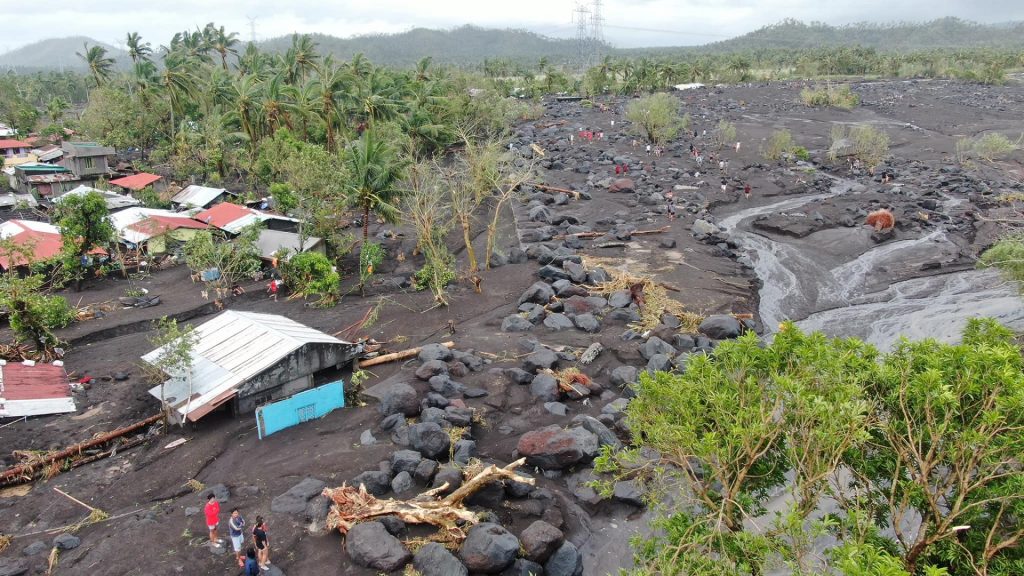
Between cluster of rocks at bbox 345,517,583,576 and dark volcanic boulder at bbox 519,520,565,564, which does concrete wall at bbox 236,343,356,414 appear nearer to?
cluster of rocks at bbox 345,517,583,576

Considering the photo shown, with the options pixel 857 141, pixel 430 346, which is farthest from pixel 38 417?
pixel 857 141

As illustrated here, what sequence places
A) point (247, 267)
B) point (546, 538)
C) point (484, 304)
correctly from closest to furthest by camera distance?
point (546, 538), point (484, 304), point (247, 267)

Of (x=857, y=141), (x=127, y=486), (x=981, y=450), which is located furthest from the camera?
(x=857, y=141)

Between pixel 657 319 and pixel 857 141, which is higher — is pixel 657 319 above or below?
below

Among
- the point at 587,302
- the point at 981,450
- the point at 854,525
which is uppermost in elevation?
the point at 981,450

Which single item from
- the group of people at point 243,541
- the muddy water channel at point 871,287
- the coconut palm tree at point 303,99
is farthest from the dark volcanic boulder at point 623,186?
the group of people at point 243,541

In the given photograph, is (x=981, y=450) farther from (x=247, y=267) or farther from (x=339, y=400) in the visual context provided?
(x=247, y=267)

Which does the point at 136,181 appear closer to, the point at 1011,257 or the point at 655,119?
the point at 655,119
